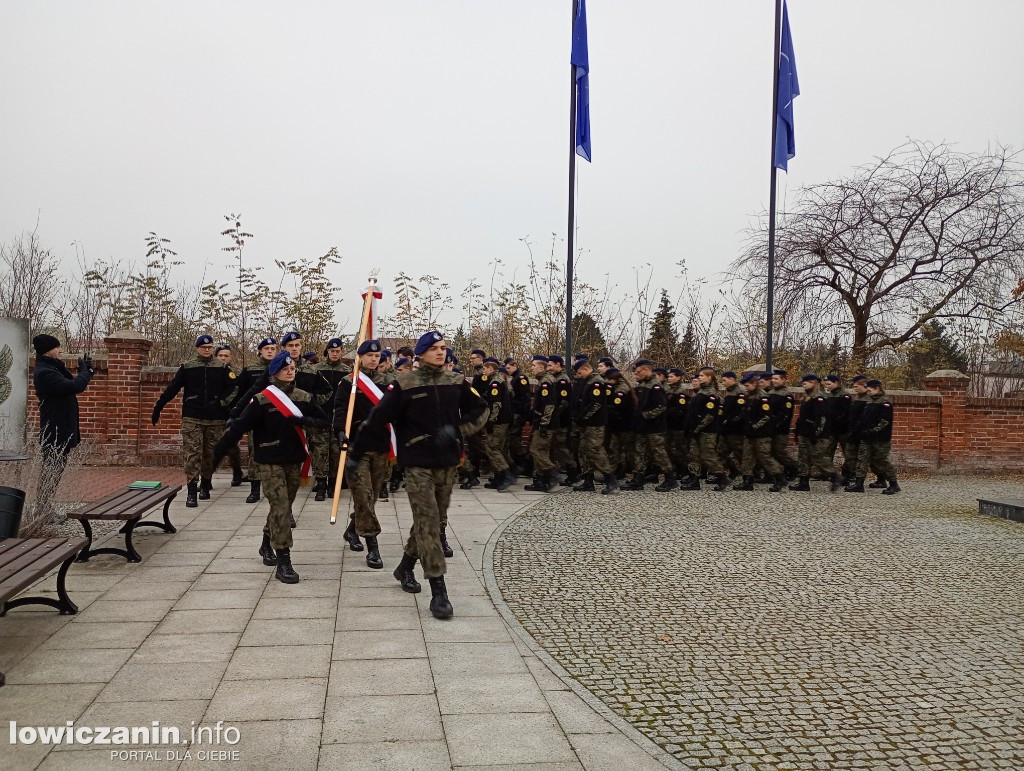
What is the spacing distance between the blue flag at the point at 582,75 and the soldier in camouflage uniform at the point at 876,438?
261 inches

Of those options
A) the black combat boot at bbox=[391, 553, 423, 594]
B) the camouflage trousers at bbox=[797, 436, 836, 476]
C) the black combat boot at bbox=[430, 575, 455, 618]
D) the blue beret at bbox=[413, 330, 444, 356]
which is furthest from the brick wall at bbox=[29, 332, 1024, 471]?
the black combat boot at bbox=[430, 575, 455, 618]

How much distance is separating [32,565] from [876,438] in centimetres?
1214

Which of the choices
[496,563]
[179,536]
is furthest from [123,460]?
[496,563]

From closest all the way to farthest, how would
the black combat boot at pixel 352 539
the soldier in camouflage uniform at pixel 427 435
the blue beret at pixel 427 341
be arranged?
the soldier in camouflage uniform at pixel 427 435 < the blue beret at pixel 427 341 < the black combat boot at pixel 352 539

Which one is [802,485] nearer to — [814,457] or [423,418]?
[814,457]

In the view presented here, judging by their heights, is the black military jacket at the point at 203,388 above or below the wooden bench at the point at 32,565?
above

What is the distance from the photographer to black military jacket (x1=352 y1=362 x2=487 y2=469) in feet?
20.0

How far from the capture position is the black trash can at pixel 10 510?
6.34m

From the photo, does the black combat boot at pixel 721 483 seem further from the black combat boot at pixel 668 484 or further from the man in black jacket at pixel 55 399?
the man in black jacket at pixel 55 399

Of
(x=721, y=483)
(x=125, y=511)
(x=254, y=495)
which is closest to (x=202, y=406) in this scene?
(x=254, y=495)

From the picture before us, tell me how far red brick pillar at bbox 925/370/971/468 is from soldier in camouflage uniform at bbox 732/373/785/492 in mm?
5148

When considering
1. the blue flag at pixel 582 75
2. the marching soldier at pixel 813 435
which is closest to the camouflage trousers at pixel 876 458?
the marching soldier at pixel 813 435

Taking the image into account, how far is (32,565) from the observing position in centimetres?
488

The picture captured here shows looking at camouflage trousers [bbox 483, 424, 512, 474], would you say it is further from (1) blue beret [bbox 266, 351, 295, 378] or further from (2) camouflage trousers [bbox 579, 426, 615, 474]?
(1) blue beret [bbox 266, 351, 295, 378]
